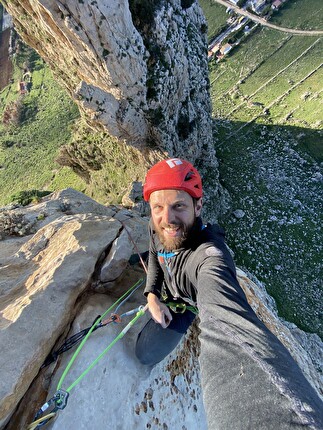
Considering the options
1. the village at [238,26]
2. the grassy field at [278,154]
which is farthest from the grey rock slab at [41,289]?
the village at [238,26]

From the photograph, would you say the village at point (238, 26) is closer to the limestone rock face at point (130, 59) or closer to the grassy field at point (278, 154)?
the grassy field at point (278, 154)

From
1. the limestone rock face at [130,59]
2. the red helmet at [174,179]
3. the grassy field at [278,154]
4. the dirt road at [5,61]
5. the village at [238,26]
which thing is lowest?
the grassy field at [278,154]

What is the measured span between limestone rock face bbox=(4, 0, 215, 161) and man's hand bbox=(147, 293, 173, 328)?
12.9 m

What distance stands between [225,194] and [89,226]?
22647mm

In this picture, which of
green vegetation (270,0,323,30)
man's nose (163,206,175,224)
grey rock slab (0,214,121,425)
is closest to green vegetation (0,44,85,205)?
grey rock slab (0,214,121,425)

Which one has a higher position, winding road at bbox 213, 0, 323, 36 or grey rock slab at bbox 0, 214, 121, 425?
winding road at bbox 213, 0, 323, 36

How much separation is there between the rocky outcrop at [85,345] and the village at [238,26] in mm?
58121

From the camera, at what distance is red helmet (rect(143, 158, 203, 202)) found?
15.8ft

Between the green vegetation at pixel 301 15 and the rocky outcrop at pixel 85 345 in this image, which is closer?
the rocky outcrop at pixel 85 345

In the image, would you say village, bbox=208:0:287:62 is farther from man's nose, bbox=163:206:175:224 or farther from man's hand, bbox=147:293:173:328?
man's hand, bbox=147:293:173:328

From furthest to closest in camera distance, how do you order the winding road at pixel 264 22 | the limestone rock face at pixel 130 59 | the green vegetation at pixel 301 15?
1. the green vegetation at pixel 301 15
2. the winding road at pixel 264 22
3. the limestone rock face at pixel 130 59

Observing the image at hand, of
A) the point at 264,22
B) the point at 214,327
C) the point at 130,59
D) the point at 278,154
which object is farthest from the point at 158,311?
the point at 264,22

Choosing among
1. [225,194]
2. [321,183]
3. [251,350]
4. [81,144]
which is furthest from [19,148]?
[251,350]

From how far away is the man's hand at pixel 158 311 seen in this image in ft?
16.8
